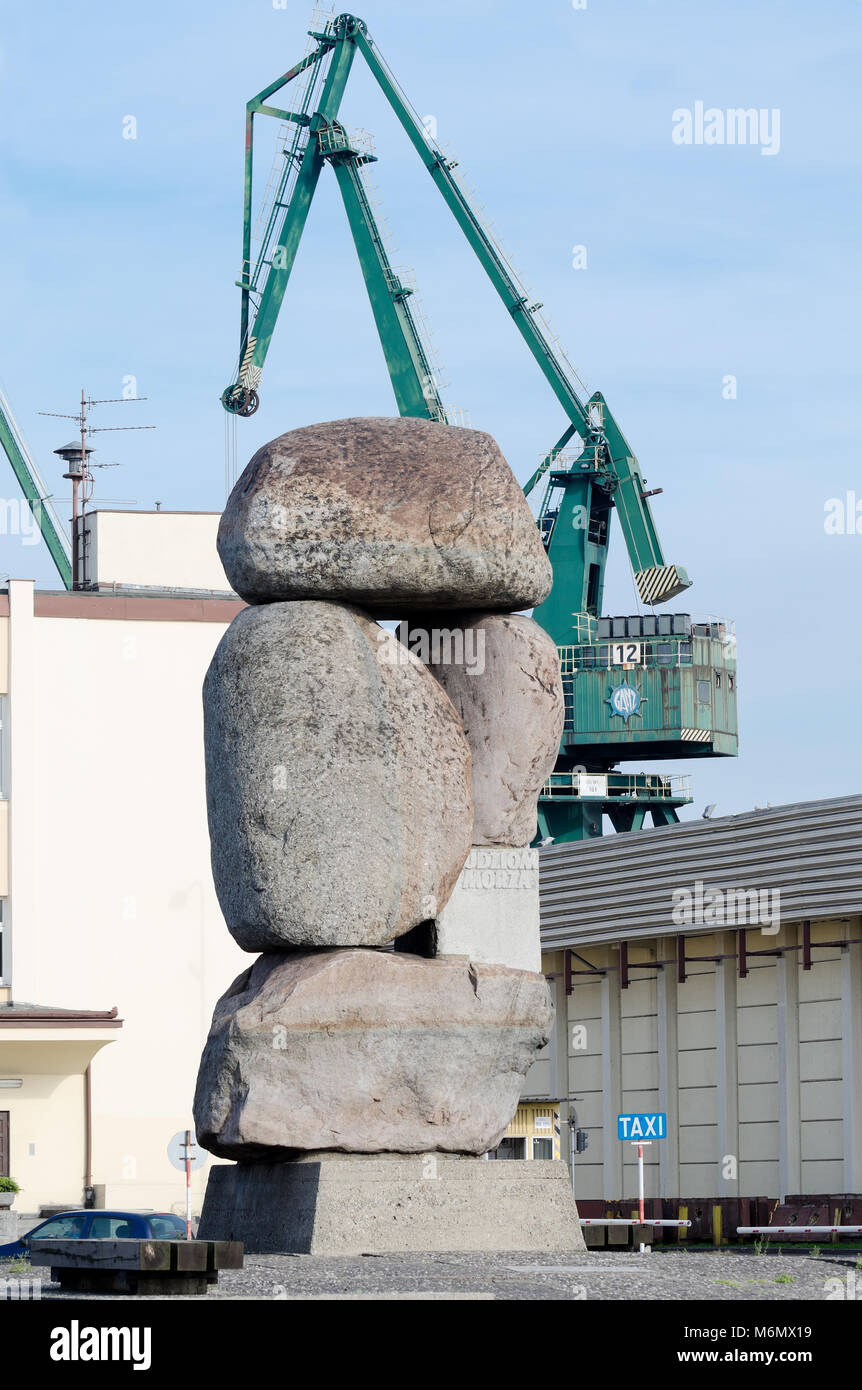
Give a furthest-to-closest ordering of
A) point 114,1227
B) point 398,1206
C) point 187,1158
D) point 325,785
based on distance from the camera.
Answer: point 187,1158
point 114,1227
point 325,785
point 398,1206

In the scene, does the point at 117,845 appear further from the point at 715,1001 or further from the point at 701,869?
the point at 715,1001

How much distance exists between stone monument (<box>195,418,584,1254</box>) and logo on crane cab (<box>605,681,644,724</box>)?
53.6m

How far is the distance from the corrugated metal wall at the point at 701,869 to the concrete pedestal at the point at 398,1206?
56.0 feet

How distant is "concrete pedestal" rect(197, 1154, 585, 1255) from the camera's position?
556 inches

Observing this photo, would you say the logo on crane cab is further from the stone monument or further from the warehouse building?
the stone monument

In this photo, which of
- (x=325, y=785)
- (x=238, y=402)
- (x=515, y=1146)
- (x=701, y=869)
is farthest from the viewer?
(x=238, y=402)

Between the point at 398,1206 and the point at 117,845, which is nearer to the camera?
the point at 398,1206

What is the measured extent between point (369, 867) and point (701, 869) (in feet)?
66.4

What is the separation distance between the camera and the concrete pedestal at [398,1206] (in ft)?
46.3

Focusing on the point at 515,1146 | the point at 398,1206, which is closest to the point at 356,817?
the point at 398,1206

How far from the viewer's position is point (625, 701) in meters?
69.4

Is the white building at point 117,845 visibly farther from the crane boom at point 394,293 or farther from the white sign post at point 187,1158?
the crane boom at point 394,293

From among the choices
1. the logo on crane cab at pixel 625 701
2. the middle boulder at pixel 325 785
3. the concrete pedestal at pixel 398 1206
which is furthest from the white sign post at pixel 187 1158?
the logo on crane cab at pixel 625 701

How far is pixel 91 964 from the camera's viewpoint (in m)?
36.9
